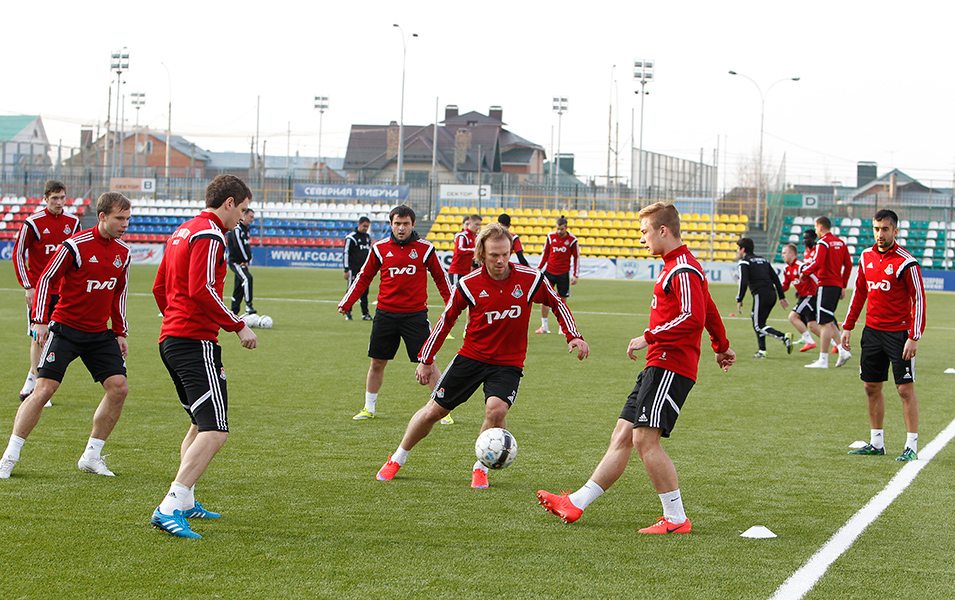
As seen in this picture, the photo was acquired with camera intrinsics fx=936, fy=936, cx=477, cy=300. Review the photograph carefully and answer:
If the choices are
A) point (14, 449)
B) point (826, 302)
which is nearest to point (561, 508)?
point (14, 449)

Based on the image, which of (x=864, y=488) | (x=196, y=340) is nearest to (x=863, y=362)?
(x=864, y=488)

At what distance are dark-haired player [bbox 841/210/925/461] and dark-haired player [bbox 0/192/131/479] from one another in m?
5.61

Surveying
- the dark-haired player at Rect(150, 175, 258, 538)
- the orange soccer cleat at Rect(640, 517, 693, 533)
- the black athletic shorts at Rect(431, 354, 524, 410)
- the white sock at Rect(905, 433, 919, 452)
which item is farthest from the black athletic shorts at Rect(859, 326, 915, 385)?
the dark-haired player at Rect(150, 175, 258, 538)

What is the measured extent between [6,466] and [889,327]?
657 centimetres

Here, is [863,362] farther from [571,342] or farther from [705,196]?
[705,196]

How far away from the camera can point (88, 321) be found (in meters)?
→ 6.43

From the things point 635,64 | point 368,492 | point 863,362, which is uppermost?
point 635,64

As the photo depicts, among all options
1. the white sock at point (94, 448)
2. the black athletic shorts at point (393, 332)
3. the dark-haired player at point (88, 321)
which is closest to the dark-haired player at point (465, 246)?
the black athletic shorts at point (393, 332)

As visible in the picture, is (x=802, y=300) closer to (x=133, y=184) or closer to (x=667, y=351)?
(x=667, y=351)

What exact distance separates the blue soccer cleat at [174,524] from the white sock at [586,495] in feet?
6.85

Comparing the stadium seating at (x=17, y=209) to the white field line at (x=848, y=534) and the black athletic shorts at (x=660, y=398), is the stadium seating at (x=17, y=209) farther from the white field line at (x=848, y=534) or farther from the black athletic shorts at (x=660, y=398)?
the black athletic shorts at (x=660, y=398)

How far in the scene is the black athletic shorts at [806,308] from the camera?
47.5 ft

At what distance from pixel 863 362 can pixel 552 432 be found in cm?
263

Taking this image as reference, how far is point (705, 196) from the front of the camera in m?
43.9
